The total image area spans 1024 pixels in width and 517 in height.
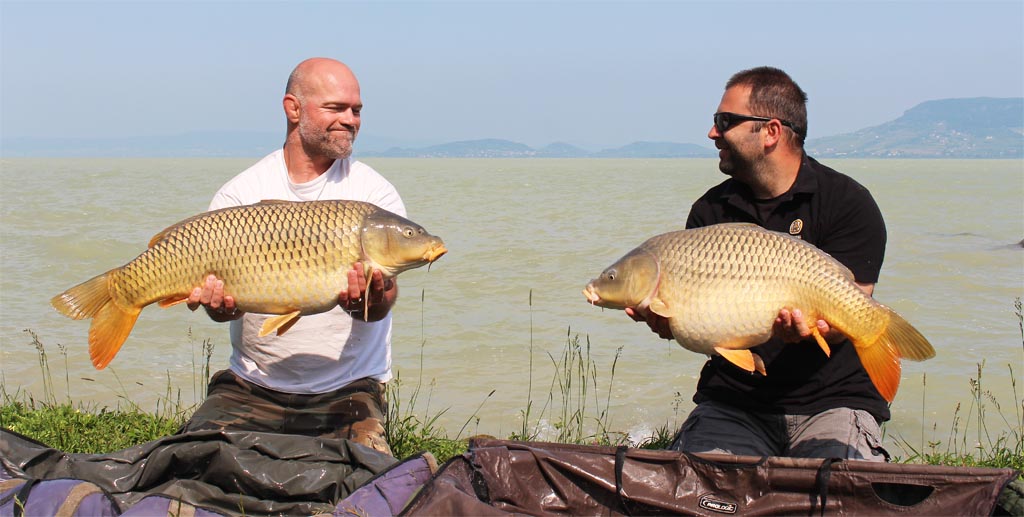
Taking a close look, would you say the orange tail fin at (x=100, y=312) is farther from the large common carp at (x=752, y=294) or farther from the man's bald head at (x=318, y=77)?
the large common carp at (x=752, y=294)

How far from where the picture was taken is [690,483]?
267cm

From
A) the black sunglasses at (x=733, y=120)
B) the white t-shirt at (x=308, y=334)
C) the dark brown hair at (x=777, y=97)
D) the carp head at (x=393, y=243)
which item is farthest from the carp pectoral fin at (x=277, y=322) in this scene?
the dark brown hair at (x=777, y=97)

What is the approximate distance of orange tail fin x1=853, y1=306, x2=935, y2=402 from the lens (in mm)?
2516

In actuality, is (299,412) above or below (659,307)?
below

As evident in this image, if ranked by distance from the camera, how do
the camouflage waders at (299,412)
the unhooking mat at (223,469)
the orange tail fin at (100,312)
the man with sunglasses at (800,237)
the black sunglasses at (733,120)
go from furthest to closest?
1. the camouflage waders at (299,412)
2. the black sunglasses at (733,120)
3. the man with sunglasses at (800,237)
4. the orange tail fin at (100,312)
5. the unhooking mat at (223,469)

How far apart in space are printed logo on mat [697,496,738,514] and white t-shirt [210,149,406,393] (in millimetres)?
1292

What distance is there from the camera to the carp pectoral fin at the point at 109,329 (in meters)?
2.85

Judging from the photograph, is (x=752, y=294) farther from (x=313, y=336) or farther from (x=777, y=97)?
(x=313, y=336)

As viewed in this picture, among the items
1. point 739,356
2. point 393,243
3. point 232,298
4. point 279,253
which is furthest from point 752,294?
point 232,298

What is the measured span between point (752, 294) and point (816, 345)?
2.02 feet

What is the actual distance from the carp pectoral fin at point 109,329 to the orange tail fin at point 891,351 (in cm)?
207

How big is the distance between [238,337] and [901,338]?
7.17 ft

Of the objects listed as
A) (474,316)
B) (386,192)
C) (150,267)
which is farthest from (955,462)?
(474,316)

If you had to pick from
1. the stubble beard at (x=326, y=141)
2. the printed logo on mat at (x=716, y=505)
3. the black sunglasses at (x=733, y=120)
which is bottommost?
the printed logo on mat at (x=716, y=505)
